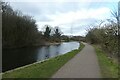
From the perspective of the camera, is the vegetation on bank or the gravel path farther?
the vegetation on bank

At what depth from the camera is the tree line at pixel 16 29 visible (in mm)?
64637

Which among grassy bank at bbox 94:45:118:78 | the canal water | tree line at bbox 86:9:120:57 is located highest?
tree line at bbox 86:9:120:57

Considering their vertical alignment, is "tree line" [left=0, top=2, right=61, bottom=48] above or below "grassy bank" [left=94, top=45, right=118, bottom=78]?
above

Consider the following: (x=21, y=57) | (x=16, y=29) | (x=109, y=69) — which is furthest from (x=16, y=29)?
(x=109, y=69)

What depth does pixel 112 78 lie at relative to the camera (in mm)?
12039

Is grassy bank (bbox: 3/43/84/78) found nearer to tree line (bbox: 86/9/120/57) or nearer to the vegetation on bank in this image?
tree line (bbox: 86/9/120/57)

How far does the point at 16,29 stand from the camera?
2827 inches

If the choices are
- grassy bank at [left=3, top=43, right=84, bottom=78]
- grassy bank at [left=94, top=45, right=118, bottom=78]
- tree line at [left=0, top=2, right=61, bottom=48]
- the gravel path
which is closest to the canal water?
grassy bank at [left=3, top=43, right=84, bottom=78]

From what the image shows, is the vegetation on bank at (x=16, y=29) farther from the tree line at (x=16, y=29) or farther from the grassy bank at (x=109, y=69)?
the grassy bank at (x=109, y=69)

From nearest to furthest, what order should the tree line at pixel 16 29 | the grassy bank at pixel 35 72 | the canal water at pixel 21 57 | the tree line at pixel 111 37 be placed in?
the grassy bank at pixel 35 72
the tree line at pixel 111 37
the canal water at pixel 21 57
the tree line at pixel 16 29

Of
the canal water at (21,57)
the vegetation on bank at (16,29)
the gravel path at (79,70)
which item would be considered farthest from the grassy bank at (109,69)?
the vegetation on bank at (16,29)

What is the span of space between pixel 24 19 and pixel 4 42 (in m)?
15.2

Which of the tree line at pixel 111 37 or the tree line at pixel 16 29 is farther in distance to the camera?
the tree line at pixel 16 29

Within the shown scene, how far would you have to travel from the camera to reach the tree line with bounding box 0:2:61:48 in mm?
64637
